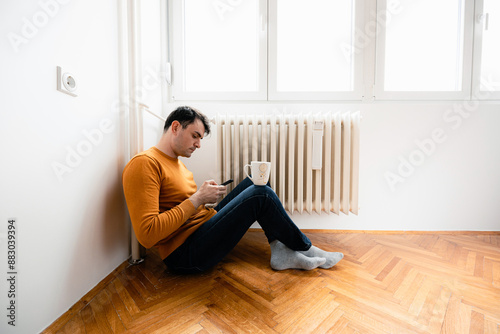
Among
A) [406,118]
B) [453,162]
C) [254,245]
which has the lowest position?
[254,245]

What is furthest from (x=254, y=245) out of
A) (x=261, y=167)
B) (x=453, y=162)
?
(x=453, y=162)

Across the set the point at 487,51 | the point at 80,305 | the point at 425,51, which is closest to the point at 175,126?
the point at 80,305

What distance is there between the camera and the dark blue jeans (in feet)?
2.96

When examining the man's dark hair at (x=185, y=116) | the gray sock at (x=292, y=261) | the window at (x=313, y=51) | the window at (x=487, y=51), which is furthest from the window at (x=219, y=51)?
the window at (x=487, y=51)

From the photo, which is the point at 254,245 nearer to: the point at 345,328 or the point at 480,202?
the point at 345,328

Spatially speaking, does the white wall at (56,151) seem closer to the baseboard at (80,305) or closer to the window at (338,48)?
the baseboard at (80,305)

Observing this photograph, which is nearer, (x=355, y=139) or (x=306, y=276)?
(x=306, y=276)

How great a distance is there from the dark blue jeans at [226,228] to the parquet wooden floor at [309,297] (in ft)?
0.29

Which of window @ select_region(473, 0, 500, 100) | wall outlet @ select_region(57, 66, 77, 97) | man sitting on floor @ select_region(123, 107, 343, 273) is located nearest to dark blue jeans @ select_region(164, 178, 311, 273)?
man sitting on floor @ select_region(123, 107, 343, 273)

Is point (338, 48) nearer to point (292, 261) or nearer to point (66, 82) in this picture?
point (292, 261)

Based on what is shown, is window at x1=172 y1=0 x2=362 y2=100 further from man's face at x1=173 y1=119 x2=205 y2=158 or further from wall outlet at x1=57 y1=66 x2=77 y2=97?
wall outlet at x1=57 y1=66 x2=77 y2=97

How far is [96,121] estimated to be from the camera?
0.86 metres

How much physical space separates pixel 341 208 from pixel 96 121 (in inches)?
54.9

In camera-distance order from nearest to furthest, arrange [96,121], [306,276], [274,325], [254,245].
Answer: [274,325]
[96,121]
[306,276]
[254,245]
